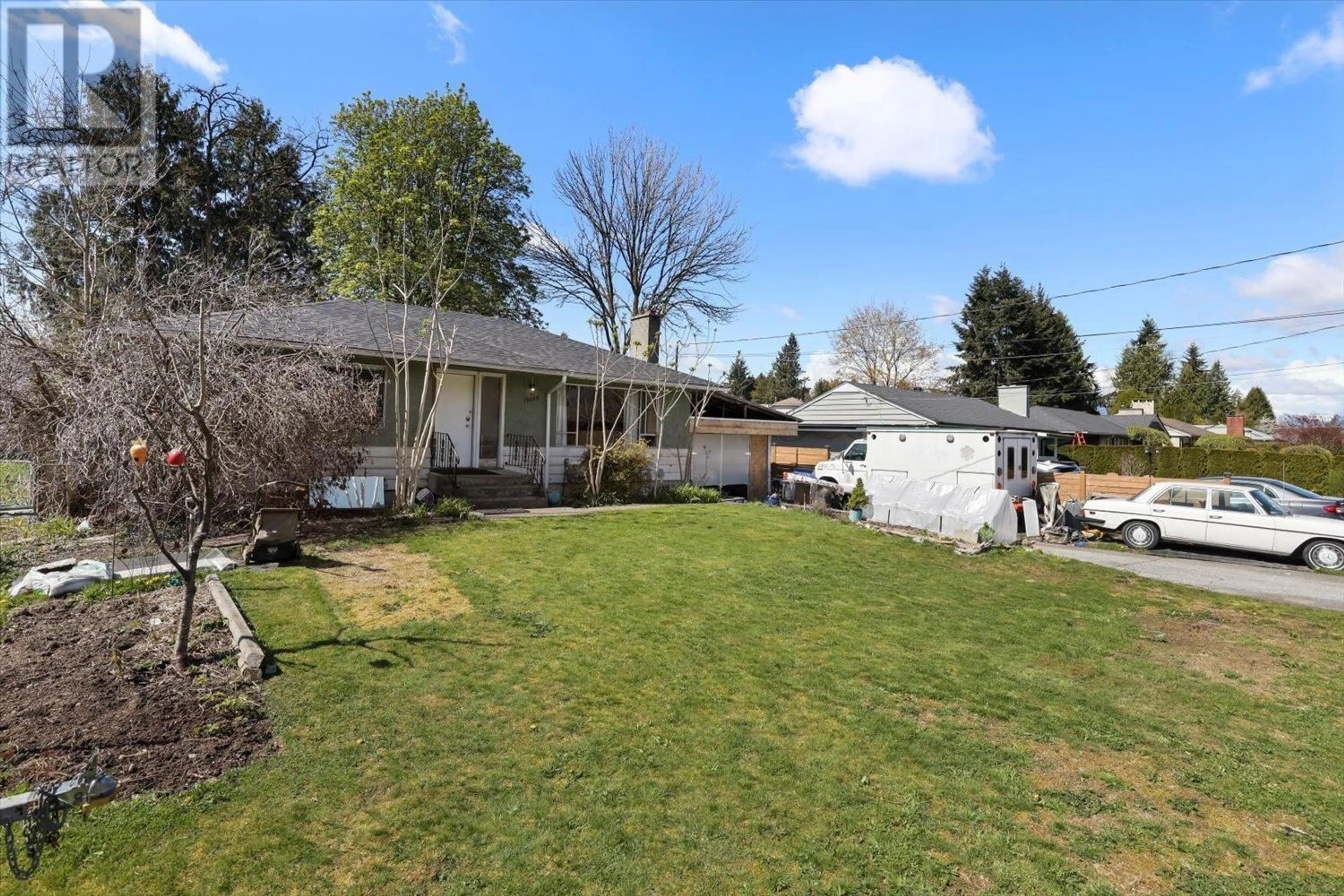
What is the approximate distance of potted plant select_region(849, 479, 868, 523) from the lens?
14.6 meters

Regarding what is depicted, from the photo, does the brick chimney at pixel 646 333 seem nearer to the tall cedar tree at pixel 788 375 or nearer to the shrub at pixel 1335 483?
the shrub at pixel 1335 483

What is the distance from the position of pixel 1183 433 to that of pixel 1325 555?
1514 inches

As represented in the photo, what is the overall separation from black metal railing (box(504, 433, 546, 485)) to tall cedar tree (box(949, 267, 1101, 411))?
130 ft

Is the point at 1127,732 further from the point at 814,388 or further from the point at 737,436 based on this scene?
the point at 814,388

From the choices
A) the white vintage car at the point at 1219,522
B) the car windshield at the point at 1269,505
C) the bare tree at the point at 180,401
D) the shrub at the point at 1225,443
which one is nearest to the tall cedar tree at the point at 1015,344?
the shrub at the point at 1225,443

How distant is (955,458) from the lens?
15.5 m

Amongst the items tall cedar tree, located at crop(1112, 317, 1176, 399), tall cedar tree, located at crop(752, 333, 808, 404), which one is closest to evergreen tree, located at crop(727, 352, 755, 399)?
tall cedar tree, located at crop(752, 333, 808, 404)

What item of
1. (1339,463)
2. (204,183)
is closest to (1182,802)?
(1339,463)

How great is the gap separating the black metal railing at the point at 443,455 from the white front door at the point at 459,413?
0.12 meters

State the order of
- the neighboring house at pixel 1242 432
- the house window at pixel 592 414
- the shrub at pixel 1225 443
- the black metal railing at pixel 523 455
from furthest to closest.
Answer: the neighboring house at pixel 1242 432
the shrub at pixel 1225 443
the house window at pixel 592 414
the black metal railing at pixel 523 455

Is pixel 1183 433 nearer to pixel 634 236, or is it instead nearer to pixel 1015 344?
pixel 1015 344

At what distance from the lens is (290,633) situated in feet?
16.9

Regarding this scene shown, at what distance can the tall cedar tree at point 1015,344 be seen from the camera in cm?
4422

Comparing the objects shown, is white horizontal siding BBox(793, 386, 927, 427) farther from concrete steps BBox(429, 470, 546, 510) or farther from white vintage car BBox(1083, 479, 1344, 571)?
concrete steps BBox(429, 470, 546, 510)
